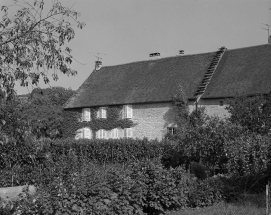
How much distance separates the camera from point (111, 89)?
40.7 meters

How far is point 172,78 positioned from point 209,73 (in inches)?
136

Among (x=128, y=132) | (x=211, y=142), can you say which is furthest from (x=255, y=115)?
(x=128, y=132)

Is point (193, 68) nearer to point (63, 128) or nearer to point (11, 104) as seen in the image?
point (63, 128)

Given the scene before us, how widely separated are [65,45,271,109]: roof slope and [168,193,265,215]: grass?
66.3ft

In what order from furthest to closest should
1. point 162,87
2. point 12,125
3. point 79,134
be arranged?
1. point 79,134
2. point 162,87
3. point 12,125

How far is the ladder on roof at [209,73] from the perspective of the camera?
3469 cm

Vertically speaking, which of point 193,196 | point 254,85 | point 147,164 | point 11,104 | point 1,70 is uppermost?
point 254,85

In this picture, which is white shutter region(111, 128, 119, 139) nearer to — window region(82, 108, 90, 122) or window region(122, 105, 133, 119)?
window region(122, 105, 133, 119)

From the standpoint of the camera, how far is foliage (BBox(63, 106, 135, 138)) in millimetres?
37984

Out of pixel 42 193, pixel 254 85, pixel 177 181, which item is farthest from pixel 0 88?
pixel 254 85

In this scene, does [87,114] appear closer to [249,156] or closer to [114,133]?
[114,133]

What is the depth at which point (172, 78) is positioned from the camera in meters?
38.2

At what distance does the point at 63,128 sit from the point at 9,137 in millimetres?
35868

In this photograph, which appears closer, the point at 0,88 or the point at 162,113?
the point at 0,88
